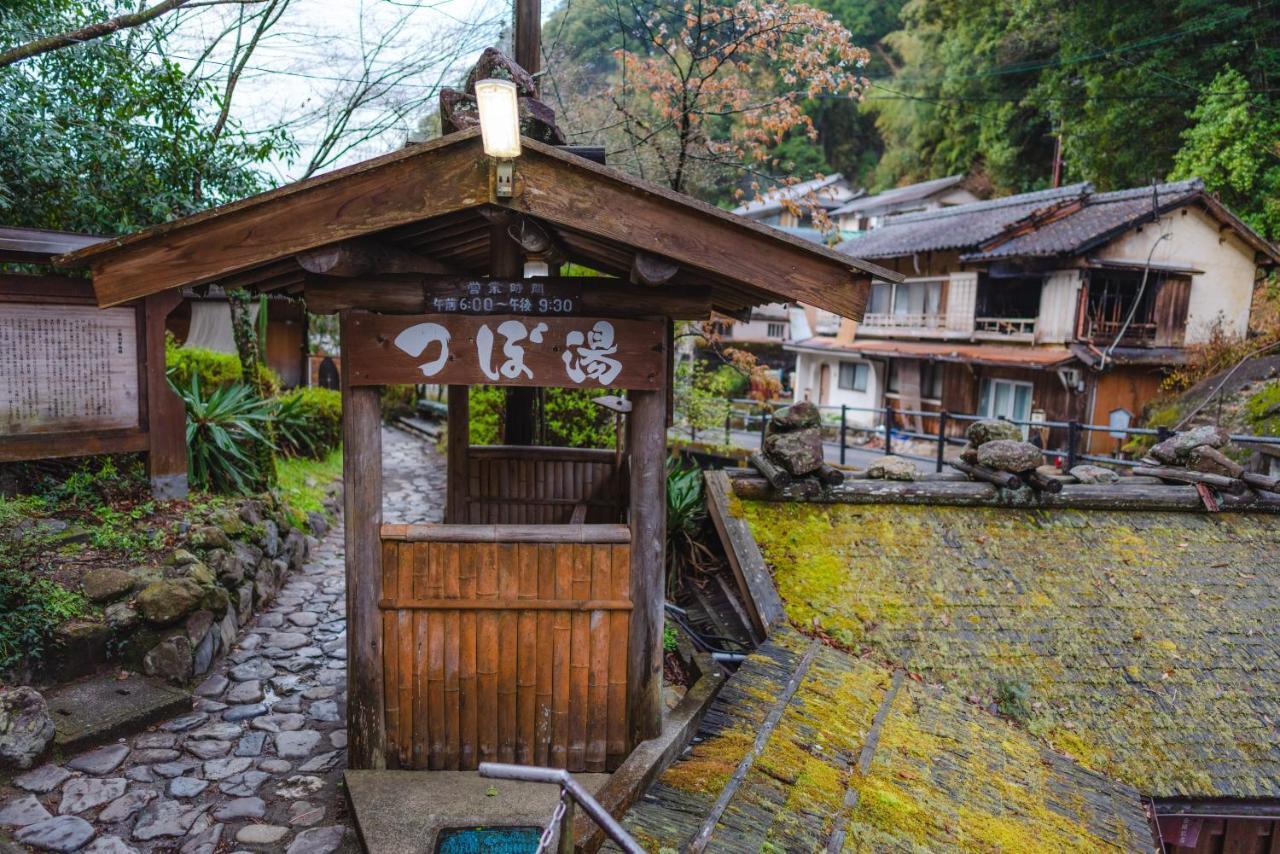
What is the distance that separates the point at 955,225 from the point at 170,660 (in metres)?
27.1

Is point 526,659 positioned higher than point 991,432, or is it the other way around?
point 991,432

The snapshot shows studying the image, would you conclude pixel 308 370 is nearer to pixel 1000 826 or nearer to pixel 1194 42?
pixel 1000 826

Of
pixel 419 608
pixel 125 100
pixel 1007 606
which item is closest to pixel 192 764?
pixel 419 608

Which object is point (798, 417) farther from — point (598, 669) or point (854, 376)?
point (854, 376)

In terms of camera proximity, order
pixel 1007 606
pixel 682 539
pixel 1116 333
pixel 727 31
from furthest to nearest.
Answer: pixel 1116 333
pixel 727 31
pixel 682 539
pixel 1007 606

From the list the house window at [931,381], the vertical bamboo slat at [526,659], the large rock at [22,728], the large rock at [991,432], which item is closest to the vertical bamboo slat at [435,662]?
the vertical bamboo slat at [526,659]

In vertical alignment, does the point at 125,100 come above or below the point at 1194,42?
below

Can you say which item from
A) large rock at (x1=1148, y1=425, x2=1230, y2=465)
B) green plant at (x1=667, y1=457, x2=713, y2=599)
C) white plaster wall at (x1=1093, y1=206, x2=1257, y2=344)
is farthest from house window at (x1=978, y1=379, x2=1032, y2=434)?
green plant at (x1=667, y1=457, x2=713, y2=599)

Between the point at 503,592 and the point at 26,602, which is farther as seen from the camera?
the point at 26,602

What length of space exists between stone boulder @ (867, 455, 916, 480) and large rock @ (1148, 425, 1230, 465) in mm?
3138

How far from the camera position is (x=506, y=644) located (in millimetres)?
4508

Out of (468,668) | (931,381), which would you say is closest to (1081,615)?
(468,668)

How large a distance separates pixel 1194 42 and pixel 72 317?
29.4 meters

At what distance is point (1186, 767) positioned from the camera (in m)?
4.97
